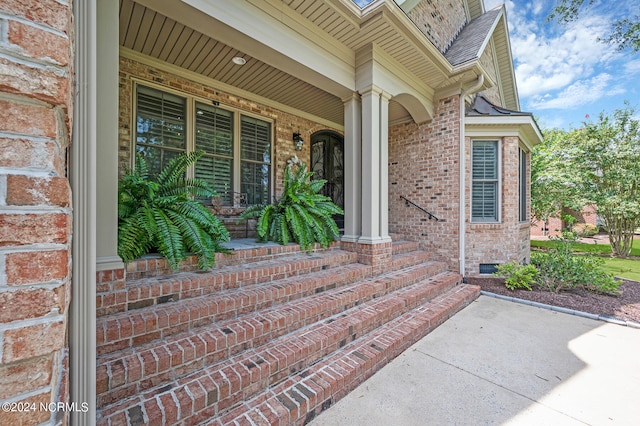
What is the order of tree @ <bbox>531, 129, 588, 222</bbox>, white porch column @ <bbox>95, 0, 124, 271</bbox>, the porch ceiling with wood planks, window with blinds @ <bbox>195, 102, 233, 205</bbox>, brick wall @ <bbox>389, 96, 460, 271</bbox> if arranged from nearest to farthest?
white porch column @ <bbox>95, 0, 124, 271</bbox>
the porch ceiling with wood planks
window with blinds @ <bbox>195, 102, 233, 205</bbox>
brick wall @ <bbox>389, 96, 460, 271</bbox>
tree @ <bbox>531, 129, 588, 222</bbox>

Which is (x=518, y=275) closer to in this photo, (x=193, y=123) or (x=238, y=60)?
(x=238, y=60)

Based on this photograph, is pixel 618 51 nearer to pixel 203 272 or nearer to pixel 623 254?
pixel 623 254

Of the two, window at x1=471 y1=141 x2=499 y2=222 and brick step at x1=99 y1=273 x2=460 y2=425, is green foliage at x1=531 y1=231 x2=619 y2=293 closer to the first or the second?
window at x1=471 y1=141 x2=499 y2=222

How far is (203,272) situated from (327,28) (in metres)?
3.22

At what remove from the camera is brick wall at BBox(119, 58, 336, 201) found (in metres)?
3.54

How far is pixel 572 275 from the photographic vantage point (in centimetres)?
451

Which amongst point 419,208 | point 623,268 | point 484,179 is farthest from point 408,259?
point 623,268

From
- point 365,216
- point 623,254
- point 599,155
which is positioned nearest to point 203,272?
point 365,216

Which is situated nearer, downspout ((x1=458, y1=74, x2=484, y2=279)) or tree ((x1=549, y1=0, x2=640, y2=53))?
tree ((x1=549, y1=0, x2=640, y2=53))

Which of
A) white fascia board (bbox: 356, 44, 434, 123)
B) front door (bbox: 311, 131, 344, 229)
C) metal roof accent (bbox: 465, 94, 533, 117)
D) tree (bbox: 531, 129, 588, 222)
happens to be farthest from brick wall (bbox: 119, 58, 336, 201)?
tree (bbox: 531, 129, 588, 222)

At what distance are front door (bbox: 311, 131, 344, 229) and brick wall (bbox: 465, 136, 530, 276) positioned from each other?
2.64 meters

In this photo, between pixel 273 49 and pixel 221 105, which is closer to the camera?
pixel 273 49

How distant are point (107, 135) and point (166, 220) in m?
0.80

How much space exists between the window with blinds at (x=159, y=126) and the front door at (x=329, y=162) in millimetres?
2706
